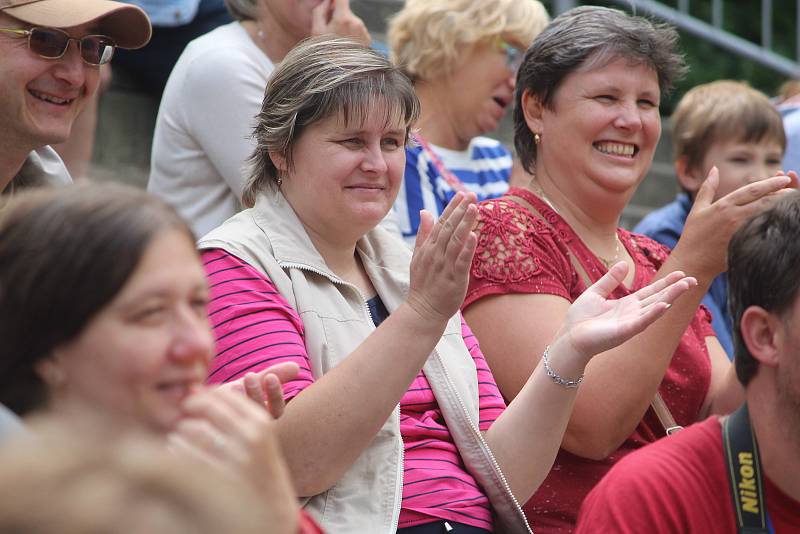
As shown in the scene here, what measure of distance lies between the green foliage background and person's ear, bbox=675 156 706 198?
10.1 feet

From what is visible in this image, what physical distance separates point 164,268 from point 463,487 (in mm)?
1340

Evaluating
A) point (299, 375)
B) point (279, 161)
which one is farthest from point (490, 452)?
point (279, 161)

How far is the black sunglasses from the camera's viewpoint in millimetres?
3146

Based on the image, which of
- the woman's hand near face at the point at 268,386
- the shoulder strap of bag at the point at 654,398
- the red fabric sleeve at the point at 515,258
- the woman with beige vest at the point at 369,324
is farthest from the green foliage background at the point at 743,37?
the woman's hand near face at the point at 268,386

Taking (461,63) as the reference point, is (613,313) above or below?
above

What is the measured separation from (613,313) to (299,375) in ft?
2.38

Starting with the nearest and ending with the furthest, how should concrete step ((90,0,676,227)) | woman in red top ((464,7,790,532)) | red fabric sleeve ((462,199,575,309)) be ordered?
woman in red top ((464,7,790,532)), red fabric sleeve ((462,199,575,309)), concrete step ((90,0,676,227))

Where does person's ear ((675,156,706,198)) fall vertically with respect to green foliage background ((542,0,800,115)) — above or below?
above

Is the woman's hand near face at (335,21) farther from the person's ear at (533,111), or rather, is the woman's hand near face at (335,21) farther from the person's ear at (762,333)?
the person's ear at (762,333)

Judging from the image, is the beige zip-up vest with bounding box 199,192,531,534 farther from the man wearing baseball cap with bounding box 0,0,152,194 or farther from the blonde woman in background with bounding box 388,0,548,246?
the blonde woman in background with bounding box 388,0,548,246

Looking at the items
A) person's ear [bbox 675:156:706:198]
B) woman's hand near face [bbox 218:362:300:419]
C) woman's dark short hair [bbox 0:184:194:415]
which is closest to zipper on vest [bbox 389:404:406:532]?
woman's hand near face [bbox 218:362:300:419]

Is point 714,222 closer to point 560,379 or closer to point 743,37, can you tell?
point 560,379

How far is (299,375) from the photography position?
107 inches

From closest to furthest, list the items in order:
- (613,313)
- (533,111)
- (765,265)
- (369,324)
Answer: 1. (765,265)
2. (613,313)
3. (369,324)
4. (533,111)
